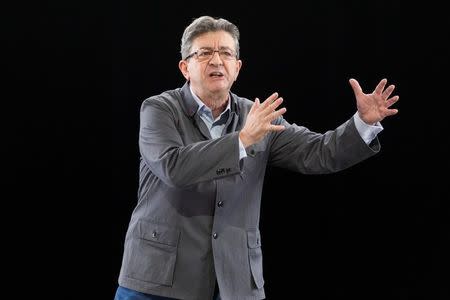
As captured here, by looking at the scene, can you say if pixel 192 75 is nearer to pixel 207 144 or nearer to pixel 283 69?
pixel 207 144

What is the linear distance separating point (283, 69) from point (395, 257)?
1.12 metres

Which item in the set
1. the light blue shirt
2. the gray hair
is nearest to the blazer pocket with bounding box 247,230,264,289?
the light blue shirt

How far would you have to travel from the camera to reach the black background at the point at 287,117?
11.5 feet

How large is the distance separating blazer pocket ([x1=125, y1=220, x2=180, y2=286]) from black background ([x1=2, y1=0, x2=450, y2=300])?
1382 millimetres

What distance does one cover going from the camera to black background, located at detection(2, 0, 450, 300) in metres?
3.49

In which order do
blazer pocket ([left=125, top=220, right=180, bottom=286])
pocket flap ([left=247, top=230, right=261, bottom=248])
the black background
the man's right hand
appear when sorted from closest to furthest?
the man's right hand
blazer pocket ([left=125, top=220, right=180, bottom=286])
pocket flap ([left=247, top=230, right=261, bottom=248])
the black background

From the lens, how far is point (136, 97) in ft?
11.8

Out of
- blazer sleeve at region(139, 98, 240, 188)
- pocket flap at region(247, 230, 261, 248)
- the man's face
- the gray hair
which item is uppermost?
the gray hair

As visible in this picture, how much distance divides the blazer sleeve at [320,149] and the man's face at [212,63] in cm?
27

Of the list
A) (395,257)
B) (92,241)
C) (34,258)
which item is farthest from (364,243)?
(34,258)

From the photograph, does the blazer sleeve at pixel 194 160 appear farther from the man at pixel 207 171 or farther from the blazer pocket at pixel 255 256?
the blazer pocket at pixel 255 256

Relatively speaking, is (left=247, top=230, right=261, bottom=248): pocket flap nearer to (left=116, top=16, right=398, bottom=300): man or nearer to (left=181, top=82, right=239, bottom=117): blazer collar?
(left=116, top=16, right=398, bottom=300): man

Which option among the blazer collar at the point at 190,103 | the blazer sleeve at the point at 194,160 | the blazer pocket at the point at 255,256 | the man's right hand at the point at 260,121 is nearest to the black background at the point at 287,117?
the blazer collar at the point at 190,103

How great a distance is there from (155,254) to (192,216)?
0.16 m
